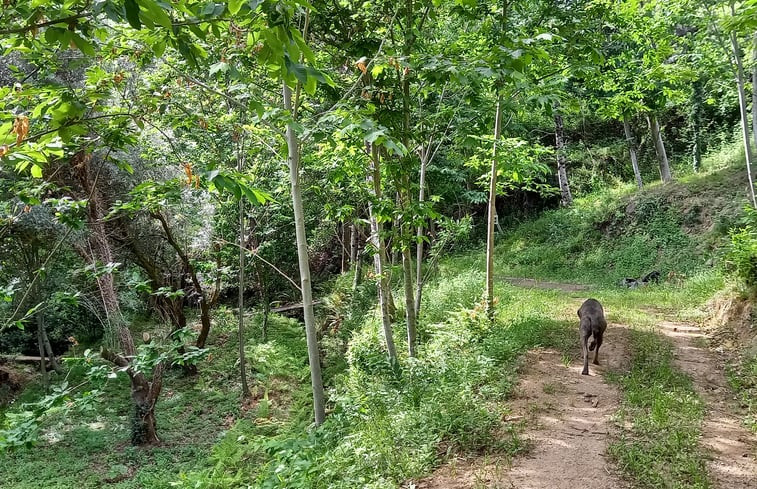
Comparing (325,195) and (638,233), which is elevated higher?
(325,195)

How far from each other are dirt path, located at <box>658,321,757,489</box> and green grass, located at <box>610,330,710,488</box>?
110 mm

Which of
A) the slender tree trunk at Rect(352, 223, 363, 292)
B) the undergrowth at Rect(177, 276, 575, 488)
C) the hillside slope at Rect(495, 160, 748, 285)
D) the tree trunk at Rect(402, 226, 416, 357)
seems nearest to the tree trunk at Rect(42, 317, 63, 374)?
the undergrowth at Rect(177, 276, 575, 488)

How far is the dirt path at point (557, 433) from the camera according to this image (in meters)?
4.21

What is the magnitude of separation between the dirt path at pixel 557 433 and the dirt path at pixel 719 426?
2.75 feet

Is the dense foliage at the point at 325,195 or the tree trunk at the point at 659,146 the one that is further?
the tree trunk at the point at 659,146

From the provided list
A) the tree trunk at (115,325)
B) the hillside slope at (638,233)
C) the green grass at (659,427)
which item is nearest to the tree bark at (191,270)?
the tree trunk at (115,325)

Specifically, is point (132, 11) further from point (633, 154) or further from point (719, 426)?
point (633, 154)

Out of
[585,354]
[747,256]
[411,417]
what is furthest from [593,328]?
[747,256]

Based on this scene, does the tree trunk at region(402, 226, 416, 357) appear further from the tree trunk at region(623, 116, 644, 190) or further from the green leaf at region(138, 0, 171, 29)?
the tree trunk at region(623, 116, 644, 190)

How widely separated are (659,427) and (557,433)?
965 mm

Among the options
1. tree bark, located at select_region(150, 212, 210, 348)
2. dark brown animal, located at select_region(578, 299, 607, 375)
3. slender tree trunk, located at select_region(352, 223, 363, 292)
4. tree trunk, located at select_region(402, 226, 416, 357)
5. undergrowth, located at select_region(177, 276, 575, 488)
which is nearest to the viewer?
undergrowth, located at select_region(177, 276, 575, 488)

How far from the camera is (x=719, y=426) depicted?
5.01 m

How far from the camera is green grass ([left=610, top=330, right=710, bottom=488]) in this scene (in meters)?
4.13

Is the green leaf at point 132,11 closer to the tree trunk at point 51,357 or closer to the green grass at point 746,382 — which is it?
the green grass at point 746,382
